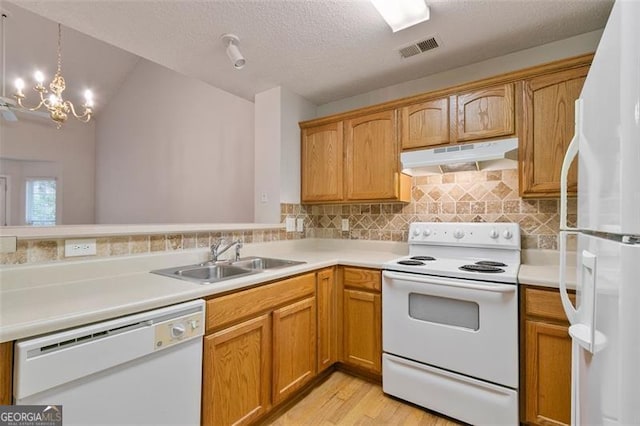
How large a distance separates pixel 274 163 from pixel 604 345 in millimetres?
2359

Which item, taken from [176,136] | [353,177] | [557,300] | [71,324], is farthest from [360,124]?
[176,136]

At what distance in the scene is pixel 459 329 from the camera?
1661 millimetres

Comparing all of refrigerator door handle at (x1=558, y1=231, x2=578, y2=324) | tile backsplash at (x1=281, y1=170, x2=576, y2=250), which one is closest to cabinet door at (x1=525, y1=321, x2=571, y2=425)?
refrigerator door handle at (x1=558, y1=231, x2=578, y2=324)

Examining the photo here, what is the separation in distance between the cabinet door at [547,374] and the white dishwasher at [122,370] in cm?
163

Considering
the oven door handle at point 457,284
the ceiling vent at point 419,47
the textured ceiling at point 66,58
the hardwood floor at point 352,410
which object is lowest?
the hardwood floor at point 352,410

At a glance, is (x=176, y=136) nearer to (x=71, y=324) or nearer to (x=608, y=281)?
(x=71, y=324)

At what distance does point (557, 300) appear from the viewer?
145cm

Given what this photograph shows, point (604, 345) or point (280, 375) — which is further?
point (280, 375)

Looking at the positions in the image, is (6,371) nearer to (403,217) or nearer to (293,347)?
(293,347)

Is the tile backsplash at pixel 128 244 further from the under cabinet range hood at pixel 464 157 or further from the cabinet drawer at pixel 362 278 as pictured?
the under cabinet range hood at pixel 464 157

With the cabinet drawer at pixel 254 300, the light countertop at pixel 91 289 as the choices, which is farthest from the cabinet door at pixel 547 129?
the cabinet drawer at pixel 254 300

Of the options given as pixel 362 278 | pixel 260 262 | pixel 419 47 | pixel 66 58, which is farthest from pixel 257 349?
pixel 66 58

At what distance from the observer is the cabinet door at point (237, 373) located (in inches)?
51.5

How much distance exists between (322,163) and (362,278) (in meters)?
1.15
